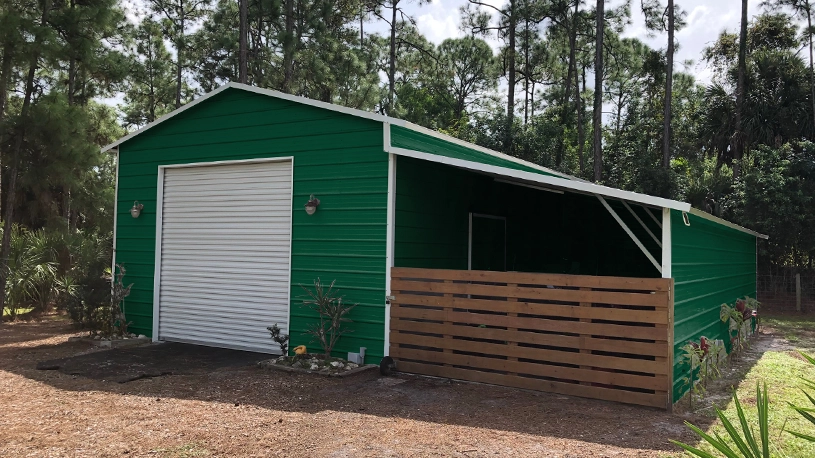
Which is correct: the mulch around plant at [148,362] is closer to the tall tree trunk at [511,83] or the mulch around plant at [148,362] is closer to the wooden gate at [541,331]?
the wooden gate at [541,331]

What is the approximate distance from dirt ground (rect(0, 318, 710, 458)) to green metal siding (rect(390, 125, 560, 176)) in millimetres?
2460

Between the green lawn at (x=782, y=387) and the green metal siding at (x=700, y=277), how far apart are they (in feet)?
1.76

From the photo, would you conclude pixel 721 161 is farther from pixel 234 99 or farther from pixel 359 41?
pixel 234 99

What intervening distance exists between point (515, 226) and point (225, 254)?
4.43 meters

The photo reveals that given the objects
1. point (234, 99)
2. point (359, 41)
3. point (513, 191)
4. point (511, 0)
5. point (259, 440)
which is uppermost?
point (511, 0)

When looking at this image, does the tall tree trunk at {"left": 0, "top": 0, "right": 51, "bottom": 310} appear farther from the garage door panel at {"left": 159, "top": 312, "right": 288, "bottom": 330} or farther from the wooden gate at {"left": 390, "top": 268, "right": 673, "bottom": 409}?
the wooden gate at {"left": 390, "top": 268, "right": 673, "bottom": 409}

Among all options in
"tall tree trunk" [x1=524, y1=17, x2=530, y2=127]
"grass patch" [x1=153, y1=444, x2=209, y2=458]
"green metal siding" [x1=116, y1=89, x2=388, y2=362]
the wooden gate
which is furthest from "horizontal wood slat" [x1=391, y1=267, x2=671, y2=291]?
"tall tree trunk" [x1=524, y1=17, x2=530, y2=127]

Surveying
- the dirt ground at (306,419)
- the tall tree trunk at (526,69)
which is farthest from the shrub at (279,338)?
the tall tree trunk at (526,69)

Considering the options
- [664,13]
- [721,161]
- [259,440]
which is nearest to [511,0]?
[664,13]

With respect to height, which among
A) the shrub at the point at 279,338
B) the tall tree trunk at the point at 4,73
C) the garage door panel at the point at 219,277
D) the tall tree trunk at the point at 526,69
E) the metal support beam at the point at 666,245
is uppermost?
the tall tree trunk at the point at 526,69

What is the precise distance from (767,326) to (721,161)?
25.6 feet

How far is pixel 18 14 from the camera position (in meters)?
9.51

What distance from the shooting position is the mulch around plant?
6.00 m

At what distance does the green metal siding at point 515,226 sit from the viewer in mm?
6727
